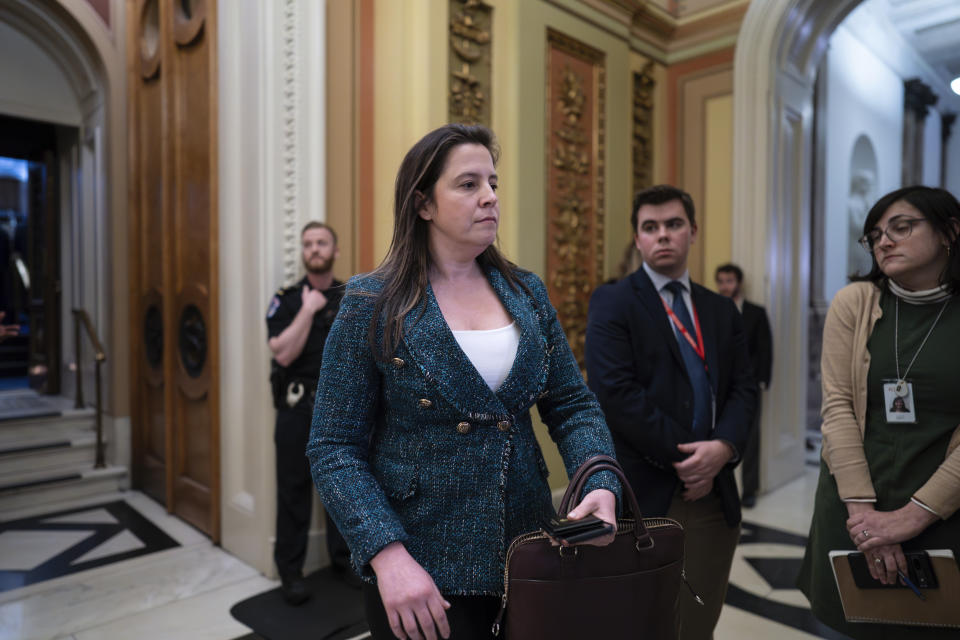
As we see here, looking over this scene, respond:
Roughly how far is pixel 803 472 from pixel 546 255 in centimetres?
276

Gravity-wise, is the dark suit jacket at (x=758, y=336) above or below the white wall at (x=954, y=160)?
below

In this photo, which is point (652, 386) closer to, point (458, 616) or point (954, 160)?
point (458, 616)

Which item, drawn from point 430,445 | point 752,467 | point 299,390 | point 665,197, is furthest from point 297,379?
point 752,467

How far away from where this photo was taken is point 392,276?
1.10m

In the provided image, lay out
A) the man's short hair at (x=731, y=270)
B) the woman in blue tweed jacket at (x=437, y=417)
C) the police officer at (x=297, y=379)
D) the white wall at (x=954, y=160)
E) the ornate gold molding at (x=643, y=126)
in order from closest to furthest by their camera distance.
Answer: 1. the woman in blue tweed jacket at (x=437, y=417)
2. the police officer at (x=297, y=379)
3. the man's short hair at (x=731, y=270)
4. the ornate gold molding at (x=643, y=126)
5. the white wall at (x=954, y=160)

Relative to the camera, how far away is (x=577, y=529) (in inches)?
36.3

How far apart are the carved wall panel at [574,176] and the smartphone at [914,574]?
2372mm

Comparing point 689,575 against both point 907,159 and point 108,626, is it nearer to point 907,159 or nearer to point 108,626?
point 108,626

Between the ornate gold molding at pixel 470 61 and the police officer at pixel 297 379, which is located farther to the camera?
the ornate gold molding at pixel 470 61

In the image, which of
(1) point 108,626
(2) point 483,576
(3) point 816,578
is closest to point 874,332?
(3) point 816,578

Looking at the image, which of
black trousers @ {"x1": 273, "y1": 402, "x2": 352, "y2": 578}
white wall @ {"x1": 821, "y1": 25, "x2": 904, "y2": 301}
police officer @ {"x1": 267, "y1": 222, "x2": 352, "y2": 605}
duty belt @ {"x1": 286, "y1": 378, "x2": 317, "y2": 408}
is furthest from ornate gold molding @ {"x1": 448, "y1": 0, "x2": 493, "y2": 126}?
white wall @ {"x1": 821, "y1": 25, "x2": 904, "y2": 301}

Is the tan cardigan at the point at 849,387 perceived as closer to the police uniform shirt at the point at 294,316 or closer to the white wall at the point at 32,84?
the police uniform shirt at the point at 294,316

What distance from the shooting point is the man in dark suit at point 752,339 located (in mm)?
4145

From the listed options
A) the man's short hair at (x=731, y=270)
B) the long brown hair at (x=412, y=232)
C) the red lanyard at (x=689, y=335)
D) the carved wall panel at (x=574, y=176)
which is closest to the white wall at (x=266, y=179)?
the carved wall panel at (x=574, y=176)
